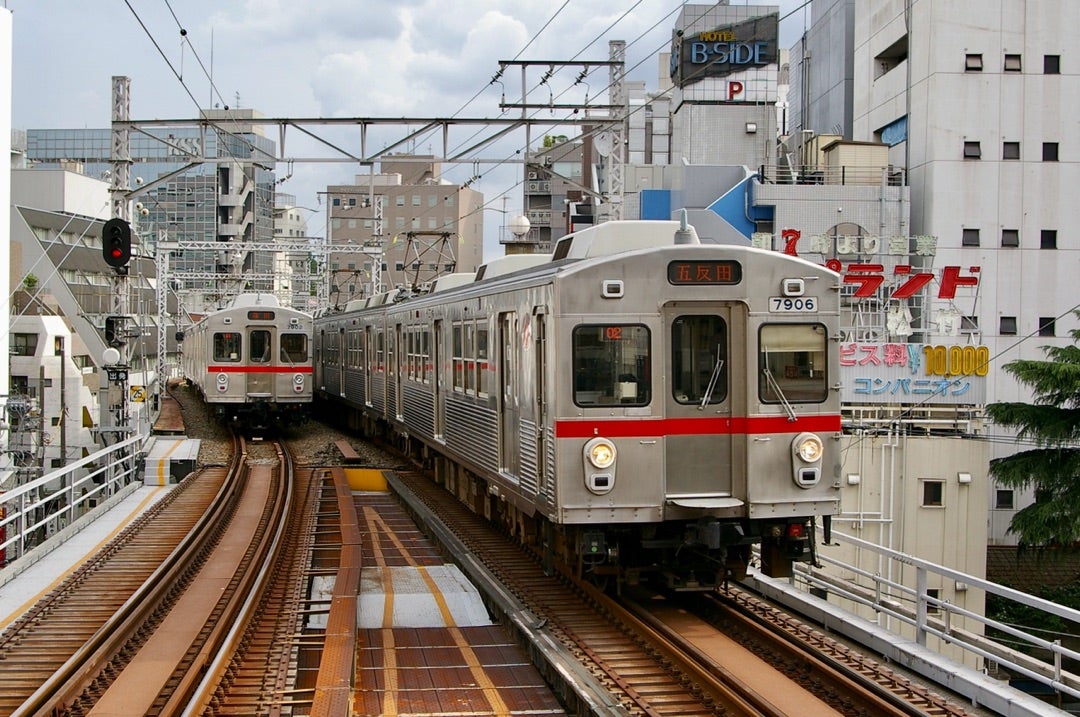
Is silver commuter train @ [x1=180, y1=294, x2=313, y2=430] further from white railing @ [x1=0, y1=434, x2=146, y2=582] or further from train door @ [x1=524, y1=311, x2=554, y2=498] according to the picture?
train door @ [x1=524, y1=311, x2=554, y2=498]

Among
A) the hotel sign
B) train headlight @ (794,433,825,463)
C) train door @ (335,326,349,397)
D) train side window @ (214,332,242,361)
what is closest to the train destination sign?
train headlight @ (794,433,825,463)

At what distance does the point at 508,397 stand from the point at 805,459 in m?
2.81

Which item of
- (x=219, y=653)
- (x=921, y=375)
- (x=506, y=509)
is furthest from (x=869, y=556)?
(x=219, y=653)

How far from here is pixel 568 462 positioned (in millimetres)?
8094

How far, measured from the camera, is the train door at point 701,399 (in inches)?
327

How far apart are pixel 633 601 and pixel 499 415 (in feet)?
7.86

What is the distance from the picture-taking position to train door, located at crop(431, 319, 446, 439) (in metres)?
13.9

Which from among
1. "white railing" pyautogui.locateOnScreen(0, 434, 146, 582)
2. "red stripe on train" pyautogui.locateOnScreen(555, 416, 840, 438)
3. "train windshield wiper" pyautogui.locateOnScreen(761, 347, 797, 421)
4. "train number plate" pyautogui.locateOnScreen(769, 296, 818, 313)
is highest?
"train number plate" pyautogui.locateOnScreen(769, 296, 818, 313)

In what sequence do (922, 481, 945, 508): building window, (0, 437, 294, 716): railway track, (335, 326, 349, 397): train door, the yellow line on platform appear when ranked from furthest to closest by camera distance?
(335, 326, 349, 397): train door → (922, 481, 945, 508): building window → the yellow line on platform → (0, 437, 294, 716): railway track

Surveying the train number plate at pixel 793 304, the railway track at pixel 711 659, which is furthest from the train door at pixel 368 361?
the train number plate at pixel 793 304

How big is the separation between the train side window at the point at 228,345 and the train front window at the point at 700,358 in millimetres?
16550

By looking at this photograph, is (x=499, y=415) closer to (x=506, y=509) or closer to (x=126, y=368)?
(x=506, y=509)

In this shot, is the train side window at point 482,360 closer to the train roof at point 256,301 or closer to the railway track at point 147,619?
the railway track at point 147,619

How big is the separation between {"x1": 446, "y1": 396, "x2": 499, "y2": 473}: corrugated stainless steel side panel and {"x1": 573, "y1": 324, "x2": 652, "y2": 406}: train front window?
2545 millimetres
